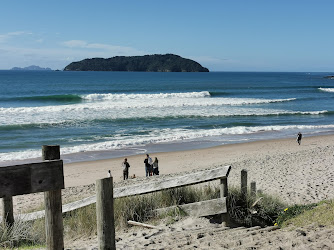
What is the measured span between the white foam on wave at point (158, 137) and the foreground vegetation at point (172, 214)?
1422cm

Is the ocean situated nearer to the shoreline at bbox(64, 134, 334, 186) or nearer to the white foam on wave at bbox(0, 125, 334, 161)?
the white foam on wave at bbox(0, 125, 334, 161)

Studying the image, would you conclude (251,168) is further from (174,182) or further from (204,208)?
(174,182)

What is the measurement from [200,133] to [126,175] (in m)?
12.3

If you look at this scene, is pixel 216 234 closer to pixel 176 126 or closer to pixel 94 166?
pixel 94 166

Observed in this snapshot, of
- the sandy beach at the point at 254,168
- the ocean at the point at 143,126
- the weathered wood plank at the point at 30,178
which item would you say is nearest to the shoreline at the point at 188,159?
the sandy beach at the point at 254,168

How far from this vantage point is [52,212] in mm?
3143

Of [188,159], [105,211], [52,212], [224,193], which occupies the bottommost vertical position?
[188,159]

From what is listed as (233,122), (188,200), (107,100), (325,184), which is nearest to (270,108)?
(233,122)

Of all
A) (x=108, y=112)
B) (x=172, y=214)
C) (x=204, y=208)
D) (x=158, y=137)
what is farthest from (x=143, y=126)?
(x=204, y=208)

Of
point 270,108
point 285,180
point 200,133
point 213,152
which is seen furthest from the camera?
point 270,108

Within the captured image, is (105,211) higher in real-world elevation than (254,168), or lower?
higher

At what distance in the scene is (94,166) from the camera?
18.1 meters

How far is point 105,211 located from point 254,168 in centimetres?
1241

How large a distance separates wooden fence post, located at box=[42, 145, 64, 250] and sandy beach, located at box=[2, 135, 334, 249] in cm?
256
